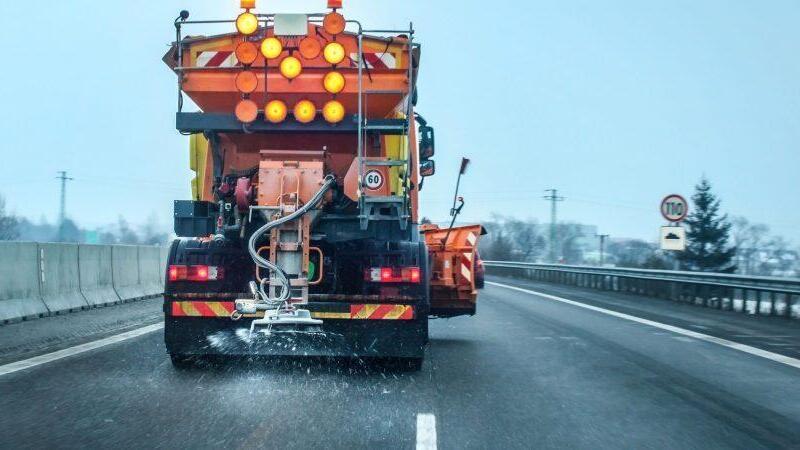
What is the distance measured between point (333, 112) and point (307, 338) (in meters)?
2.07

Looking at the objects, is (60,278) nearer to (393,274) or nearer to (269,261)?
(269,261)

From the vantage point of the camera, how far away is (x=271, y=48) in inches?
337

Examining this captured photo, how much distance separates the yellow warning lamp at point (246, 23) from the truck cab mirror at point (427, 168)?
8.36 feet

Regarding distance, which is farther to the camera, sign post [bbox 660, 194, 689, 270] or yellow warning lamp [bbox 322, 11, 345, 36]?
sign post [bbox 660, 194, 689, 270]

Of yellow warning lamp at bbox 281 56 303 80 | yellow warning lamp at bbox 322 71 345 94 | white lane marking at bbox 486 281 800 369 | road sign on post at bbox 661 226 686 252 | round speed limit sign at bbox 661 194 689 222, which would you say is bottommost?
white lane marking at bbox 486 281 800 369

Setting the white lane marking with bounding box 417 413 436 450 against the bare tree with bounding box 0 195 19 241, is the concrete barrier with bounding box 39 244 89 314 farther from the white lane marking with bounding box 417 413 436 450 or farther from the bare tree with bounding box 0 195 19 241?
the bare tree with bounding box 0 195 19 241

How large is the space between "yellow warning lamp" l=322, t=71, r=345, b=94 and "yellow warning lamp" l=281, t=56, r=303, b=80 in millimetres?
264

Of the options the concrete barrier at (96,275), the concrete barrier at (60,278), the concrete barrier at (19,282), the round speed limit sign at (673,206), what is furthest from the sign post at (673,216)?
the concrete barrier at (19,282)

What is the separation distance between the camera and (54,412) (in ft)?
21.2

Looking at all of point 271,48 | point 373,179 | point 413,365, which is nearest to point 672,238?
point 413,365

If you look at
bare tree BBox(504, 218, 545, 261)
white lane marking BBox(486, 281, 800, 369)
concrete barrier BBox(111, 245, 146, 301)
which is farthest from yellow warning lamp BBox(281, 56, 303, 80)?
bare tree BBox(504, 218, 545, 261)

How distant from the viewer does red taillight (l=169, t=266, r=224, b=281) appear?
864 centimetres

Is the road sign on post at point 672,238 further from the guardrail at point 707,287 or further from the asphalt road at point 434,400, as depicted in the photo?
the asphalt road at point 434,400

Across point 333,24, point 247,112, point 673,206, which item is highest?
point 333,24
